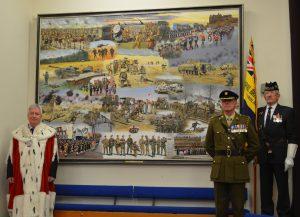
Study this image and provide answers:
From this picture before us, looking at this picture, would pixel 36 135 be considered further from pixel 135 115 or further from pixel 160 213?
pixel 160 213

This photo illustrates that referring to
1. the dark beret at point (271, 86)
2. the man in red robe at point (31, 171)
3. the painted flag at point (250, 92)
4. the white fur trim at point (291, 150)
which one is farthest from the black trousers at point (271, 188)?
the man in red robe at point (31, 171)

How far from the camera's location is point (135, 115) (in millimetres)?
4883

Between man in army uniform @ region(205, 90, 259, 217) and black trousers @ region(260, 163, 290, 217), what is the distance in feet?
1.41

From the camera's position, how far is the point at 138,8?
16.5 feet

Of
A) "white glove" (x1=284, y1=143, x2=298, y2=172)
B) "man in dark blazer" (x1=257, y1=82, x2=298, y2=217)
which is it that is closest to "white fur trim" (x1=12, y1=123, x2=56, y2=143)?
"man in dark blazer" (x1=257, y1=82, x2=298, y2=217)

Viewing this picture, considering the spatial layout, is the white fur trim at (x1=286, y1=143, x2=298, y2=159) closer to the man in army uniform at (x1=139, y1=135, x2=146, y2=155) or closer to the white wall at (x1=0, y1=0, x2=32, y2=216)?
the man in army uniform at (x1=139, y1=135, x2=146, y2=155)

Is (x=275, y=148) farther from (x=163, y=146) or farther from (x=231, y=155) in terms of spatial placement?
(x=163, y=146)

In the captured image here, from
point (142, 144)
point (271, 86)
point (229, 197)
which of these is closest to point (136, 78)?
point (142, 144)

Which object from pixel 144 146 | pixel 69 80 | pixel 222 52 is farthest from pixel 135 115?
pixel 222 52

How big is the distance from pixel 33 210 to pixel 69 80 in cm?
169

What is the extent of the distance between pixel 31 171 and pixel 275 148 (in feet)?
8.72

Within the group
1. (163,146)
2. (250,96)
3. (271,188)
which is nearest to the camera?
(271,188)

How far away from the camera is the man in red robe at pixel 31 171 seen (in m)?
4.27

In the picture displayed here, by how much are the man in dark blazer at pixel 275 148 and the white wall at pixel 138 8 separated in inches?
14.0
